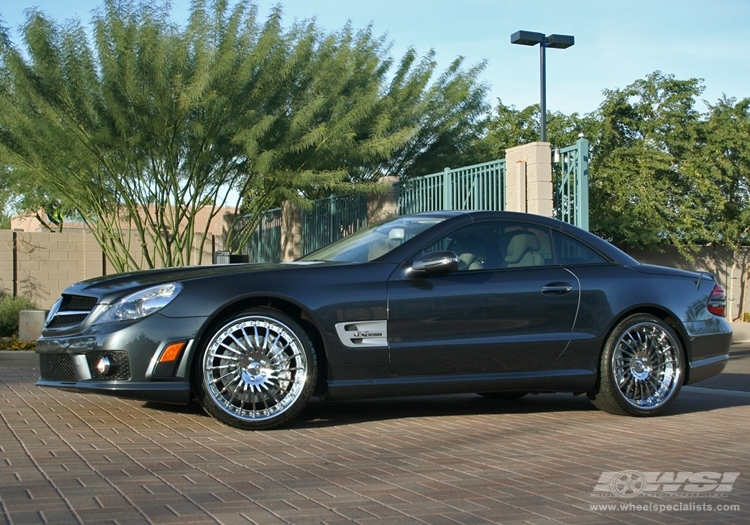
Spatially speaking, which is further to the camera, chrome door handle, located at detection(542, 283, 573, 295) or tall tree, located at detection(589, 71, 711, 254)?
tall tree, located at detection(589, 71, 711, 254)

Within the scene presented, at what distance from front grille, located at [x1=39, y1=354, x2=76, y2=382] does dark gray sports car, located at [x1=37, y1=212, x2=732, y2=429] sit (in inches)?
Answer: 0.6

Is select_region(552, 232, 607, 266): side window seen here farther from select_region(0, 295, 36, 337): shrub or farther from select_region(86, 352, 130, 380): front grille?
select_region(0, 295, 36, 337): shrub

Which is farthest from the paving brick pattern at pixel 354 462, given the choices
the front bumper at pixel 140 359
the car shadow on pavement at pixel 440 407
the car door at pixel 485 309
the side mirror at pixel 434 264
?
the side mirror at pixel 434 264

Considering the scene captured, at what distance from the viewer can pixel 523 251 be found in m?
7.21

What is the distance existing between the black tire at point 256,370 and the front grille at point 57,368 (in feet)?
2.86

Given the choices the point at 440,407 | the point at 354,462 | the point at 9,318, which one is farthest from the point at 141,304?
the point at 9,318

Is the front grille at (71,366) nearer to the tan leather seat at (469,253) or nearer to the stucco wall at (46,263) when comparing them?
the tan leather seat at (469,253)

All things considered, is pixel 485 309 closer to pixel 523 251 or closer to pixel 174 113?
pixel 523 251

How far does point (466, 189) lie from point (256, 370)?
332 inches

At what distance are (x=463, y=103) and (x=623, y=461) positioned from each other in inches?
720

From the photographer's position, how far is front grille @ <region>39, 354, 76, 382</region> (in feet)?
20.7

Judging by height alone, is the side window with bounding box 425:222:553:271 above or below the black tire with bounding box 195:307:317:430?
above

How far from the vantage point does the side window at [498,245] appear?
7.02 m

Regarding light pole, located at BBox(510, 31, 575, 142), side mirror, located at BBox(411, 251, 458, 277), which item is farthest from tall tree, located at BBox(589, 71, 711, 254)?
side mirror, located at BBox(411, 251, 458, 277)
